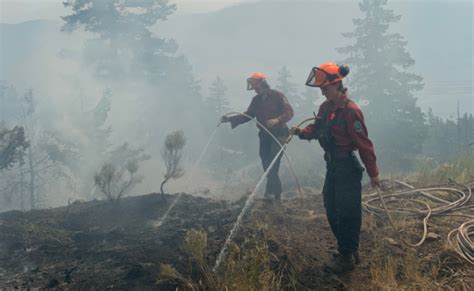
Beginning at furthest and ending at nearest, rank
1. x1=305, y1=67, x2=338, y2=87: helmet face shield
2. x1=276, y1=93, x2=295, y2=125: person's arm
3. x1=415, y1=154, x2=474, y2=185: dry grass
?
1. x1=415, y1=154, x2=474, y2=185: dry grass
2. x1=276, y1=93, x2=295, y2=125: person's arm
3. x1=305, y1=67, x2=338, y2=87: helmet face shield

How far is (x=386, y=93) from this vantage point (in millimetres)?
25734

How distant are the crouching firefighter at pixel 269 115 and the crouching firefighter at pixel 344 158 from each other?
2623mm

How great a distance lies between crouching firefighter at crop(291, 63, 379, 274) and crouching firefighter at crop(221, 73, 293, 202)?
262 centimetres

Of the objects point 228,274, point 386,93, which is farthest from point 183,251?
point 386,93

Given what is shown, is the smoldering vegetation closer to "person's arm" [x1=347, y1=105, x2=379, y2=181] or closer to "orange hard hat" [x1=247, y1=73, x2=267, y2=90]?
"person's arm" [x1=347, y1=105, x2=379, y2=181]

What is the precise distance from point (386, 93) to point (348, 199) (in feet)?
75.4

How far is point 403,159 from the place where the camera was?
23484mm

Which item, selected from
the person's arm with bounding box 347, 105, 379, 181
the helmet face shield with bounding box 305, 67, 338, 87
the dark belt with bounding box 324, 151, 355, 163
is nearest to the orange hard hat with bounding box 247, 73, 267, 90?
the helmet face shield with bounding box 305, 67, 338, 87

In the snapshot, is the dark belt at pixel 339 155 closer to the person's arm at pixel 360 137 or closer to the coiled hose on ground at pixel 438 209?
the person's arm at pixel 360 137

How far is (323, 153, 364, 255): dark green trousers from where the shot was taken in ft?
15.0

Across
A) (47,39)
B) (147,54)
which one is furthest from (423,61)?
(147,54)

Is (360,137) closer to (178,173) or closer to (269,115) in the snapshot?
(269,115)

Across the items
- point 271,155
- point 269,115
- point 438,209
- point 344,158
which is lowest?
point 438,209

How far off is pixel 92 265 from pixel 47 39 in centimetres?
13899
